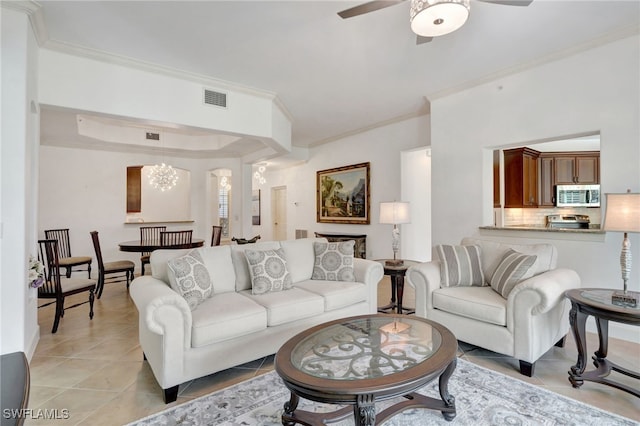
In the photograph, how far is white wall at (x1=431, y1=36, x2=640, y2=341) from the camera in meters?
3.06

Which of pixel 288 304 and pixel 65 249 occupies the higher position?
pixel 65 249

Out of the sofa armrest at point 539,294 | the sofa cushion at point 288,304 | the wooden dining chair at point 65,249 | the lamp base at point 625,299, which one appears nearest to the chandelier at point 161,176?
the wooden dining chair at point 65,249

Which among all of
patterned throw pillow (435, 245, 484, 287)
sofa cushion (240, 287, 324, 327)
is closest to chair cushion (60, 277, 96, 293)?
sofa cushion (240, 287, 324, 327)

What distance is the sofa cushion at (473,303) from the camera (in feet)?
8.29

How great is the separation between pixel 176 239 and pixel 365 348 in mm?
4187

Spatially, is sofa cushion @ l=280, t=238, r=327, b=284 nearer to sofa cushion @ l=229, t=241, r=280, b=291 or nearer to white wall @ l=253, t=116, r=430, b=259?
sofa cushion @ l=229, t=241, r=280, b=291

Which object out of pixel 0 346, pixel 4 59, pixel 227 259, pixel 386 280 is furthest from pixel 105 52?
pixel 386 280

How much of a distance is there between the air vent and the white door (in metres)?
5.71

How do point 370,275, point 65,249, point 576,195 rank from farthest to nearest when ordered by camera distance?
point 576,195, point 65,249, point 370,275

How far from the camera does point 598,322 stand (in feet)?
7.76

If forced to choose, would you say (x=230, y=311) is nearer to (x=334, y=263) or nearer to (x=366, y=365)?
(x=366, y=365)

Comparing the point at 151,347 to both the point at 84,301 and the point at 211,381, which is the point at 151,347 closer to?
the point at 211,381

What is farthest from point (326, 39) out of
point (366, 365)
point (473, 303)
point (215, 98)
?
point (366, 365)

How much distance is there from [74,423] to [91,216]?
18.2 ft
